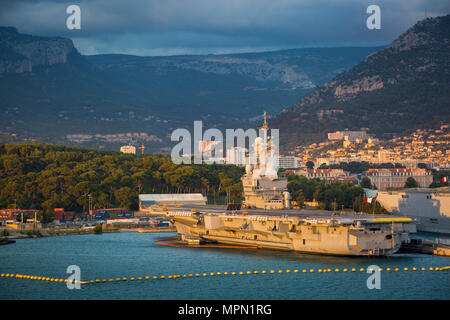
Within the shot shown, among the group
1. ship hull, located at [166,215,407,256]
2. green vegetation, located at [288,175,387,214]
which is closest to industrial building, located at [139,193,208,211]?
green vegetation, located at [288,175,387,214]

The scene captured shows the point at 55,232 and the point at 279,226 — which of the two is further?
the point at 55,232

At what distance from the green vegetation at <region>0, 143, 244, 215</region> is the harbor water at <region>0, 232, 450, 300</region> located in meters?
25.0

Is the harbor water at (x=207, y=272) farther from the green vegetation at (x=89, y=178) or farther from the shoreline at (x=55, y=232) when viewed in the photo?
the green vegetation at (x=89, y=178)

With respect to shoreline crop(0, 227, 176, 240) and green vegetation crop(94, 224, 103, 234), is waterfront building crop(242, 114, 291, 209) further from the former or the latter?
green vegetation crop(94, 224, 103, 234)

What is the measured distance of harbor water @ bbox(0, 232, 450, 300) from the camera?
4019cm

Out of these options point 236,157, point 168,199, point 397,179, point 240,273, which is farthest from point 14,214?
point 236,157

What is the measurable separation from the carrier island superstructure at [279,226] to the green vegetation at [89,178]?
2366 cm

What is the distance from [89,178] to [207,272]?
176 ft

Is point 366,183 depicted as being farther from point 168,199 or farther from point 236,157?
A: point 236,157

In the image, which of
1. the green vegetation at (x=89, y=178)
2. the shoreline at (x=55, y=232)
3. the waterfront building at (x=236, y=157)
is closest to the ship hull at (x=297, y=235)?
the shoreline at (x=55, y=232)

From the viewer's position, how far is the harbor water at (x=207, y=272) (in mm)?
40188

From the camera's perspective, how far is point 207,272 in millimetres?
46438

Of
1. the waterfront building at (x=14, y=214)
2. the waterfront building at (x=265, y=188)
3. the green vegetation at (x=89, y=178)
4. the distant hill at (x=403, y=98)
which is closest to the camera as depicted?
the waterfront building at (x=265, y=188)
